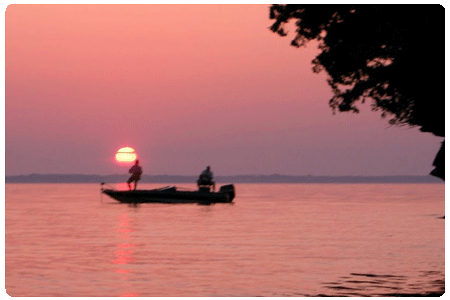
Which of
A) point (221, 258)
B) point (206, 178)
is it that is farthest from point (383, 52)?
point (206, 178)

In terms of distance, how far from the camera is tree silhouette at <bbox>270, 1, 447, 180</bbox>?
872 inches

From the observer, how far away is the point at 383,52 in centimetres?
2409

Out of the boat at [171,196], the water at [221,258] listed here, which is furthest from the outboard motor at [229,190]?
the water at [221,258]

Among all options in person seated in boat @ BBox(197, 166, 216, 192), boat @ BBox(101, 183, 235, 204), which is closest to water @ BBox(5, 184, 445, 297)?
boat @ BBox(101, 183, 235, 204)

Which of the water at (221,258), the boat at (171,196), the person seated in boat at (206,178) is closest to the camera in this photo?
the water at (221,258)

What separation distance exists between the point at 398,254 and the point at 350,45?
6.83 metres

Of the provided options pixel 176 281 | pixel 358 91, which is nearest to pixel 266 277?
pixel 176 281

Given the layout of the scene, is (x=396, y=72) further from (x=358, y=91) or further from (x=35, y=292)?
(x=35, y=292)

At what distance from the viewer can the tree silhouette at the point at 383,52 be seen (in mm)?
22156

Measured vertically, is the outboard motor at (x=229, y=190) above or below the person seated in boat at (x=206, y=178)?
below

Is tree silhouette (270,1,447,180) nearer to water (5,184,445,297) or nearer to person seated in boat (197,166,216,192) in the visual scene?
water (5,184,445,297)

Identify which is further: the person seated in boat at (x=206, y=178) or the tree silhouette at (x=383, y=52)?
the person seated in boat at (x=206, y=178)

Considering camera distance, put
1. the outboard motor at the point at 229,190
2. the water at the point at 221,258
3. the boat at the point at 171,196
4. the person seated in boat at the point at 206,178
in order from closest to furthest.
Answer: the water at the point at 221,258
the boat at the point at 171,196
the person seated in boat at the point at 206,178
the outboard motor at the point at 229,190

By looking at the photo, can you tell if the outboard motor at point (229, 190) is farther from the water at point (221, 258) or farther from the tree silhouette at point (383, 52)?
the tree silhouette at point (383, 52)
